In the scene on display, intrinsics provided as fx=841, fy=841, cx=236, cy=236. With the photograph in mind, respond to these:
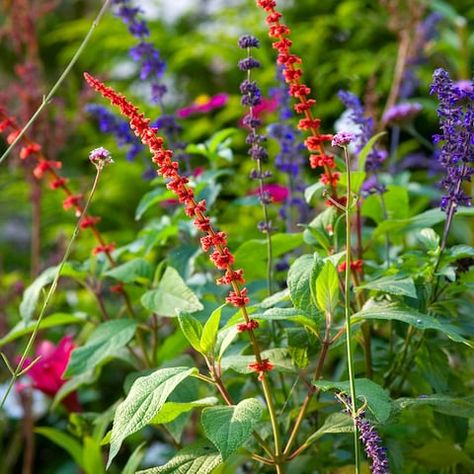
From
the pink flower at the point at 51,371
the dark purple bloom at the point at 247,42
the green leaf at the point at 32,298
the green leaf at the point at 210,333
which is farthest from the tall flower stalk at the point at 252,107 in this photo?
the pink flower at the point at 51,371

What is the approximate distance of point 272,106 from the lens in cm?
218

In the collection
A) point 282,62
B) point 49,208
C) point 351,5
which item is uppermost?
point 282,62

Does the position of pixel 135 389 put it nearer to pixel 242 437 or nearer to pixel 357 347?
pixel 242 437

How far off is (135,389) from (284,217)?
A: 66 cm

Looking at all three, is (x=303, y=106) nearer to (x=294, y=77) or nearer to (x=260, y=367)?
(x=294, y=77)

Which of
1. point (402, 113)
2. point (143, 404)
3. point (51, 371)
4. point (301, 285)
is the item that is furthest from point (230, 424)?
point (402, 113)

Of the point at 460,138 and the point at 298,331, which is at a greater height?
the point at 460,138

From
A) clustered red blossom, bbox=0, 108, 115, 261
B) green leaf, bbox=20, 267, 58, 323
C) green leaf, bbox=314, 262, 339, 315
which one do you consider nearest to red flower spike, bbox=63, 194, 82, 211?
clustered red blossom, bbox=0, 108, 115, 261

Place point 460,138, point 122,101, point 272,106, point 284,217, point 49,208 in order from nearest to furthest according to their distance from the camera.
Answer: point 122,101 → point 460,138 → point 284,217 → point 272,106 → point 49,208

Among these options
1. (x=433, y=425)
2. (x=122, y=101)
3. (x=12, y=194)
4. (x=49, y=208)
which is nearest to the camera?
(x=122, y=101)

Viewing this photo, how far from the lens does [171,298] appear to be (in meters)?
1.17

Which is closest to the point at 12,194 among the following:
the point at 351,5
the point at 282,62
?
the point at 351,5

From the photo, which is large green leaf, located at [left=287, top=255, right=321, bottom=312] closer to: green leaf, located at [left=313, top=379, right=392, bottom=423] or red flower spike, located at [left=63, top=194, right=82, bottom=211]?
green leaf, located at [left=313, top=379, right=392, bottom=423]

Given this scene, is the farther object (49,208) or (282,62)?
(49,208)
